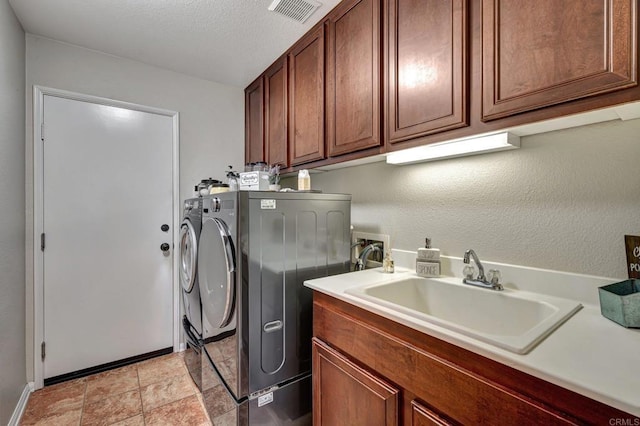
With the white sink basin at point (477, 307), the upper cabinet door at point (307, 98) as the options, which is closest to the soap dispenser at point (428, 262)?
the white sink basin at point (477, 307)

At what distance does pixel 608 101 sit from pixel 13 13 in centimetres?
307

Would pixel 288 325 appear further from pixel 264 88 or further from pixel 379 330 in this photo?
pixel 264 88

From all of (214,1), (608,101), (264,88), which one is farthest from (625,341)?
(264,88)

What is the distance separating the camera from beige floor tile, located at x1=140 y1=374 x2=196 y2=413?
6.14 feet

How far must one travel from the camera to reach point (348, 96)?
60.6 inches

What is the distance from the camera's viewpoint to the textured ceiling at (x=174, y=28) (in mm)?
1687

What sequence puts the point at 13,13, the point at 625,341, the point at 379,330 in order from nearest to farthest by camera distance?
the point at 625,341
the point at 379,330
the point at 13,13

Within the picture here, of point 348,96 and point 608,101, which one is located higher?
point 348,96

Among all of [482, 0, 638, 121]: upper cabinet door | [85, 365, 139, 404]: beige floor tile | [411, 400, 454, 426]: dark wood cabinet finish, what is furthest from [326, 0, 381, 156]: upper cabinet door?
[85, 365, 139, 404]: beige floor tile

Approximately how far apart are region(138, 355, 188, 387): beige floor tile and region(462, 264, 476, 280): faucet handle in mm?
2234

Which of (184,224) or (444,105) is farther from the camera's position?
(184,224)

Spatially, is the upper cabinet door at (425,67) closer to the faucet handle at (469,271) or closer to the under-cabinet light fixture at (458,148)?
the under-cabinet light fixture at (458,148)

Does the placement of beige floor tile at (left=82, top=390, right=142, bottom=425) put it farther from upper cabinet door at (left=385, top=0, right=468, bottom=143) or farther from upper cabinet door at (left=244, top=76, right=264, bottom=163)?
upper cabinet door at (left=385, top=0, right=468, bottom=143)

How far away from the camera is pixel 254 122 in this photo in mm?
2646
